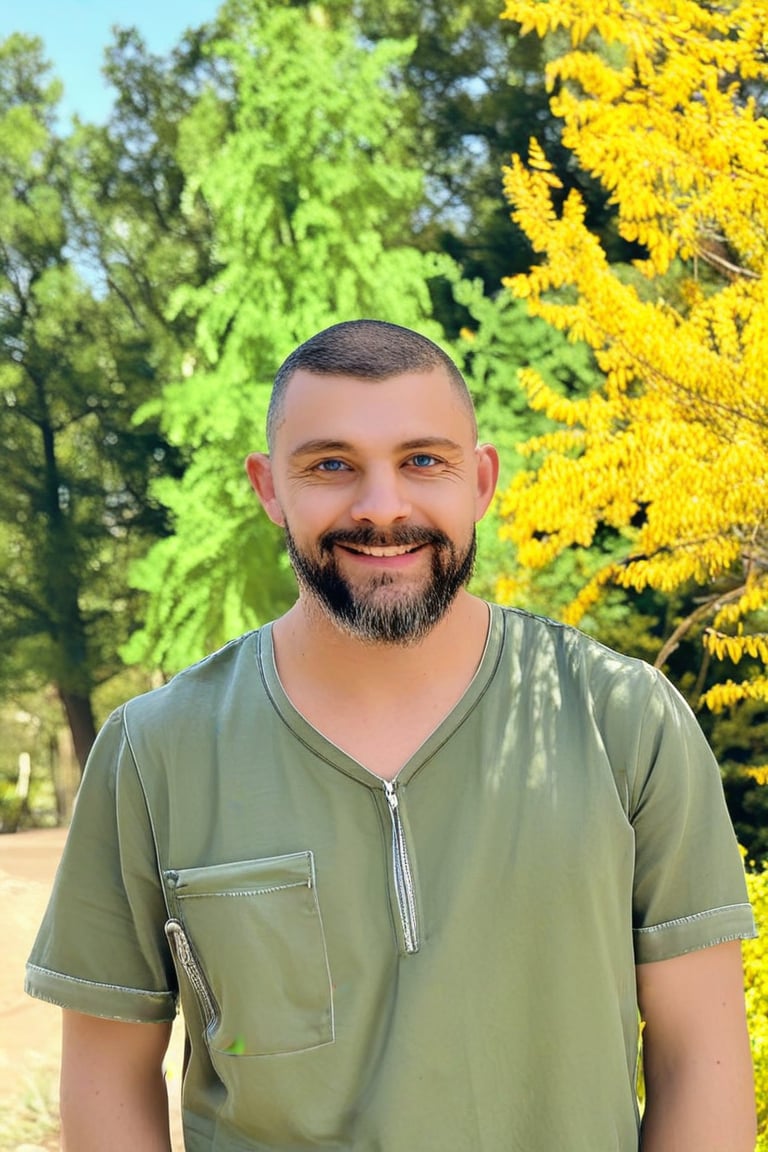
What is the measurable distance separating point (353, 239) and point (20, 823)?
11.8 metres

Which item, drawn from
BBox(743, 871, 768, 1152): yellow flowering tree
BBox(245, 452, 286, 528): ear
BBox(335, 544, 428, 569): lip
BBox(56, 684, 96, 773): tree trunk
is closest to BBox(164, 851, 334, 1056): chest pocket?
BBox(335, 544, 428, 569): lip

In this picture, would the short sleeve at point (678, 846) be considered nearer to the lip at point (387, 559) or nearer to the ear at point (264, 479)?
the lip at point (387, 559)

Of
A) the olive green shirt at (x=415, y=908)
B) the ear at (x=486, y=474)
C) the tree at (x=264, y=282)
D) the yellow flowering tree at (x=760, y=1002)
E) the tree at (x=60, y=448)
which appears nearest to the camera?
the olive green shirt at (x=415, y=908)

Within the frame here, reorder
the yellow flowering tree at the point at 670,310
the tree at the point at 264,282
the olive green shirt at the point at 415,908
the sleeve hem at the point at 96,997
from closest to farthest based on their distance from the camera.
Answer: the olive green shirt at the point at 415,908 < the sleeve hem at the point at 96,997 < the yellow flowering tree at the point at 670,310 < the tree at the point at 264,282

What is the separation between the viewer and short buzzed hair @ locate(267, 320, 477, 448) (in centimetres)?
142

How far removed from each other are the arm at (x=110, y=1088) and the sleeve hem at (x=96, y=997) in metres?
0.03

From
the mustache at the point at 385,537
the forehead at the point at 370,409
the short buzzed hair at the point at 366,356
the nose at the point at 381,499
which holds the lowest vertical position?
the mustache at the point at 385,537

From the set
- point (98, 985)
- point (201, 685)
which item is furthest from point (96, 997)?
point (201, 685)

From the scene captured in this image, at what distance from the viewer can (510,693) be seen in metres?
1.43

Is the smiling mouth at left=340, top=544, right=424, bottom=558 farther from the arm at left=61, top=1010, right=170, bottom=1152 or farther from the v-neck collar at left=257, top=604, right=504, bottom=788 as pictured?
the arm at left=61, top=1010, right=170, bottom=1152

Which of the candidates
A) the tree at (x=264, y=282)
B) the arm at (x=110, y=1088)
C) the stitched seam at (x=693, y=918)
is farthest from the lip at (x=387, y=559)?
the tree at (x=264, y=282)

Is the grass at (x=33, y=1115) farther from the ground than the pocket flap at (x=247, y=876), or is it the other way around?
the pocket flap at (x=247, y=876)

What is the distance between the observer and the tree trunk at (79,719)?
17844mm

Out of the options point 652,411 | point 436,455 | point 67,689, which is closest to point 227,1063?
point 436,455
